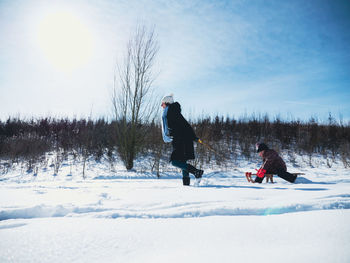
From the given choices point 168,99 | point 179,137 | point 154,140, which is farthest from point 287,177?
point 154,140

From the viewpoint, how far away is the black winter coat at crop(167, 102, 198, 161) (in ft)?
9.36

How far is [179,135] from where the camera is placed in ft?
9.44

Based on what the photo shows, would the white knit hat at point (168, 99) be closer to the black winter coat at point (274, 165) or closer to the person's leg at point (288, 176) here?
the black winter coat at point (274, 165)

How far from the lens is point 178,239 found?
83 centimetres

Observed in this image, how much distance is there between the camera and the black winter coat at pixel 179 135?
285 centimetres

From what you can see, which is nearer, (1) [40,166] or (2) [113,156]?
(1) [40,166]

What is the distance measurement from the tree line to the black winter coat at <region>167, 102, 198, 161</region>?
3.01 m

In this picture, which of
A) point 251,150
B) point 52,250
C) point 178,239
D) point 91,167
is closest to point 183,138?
point 178,239

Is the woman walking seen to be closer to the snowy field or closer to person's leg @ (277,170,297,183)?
the snowy field

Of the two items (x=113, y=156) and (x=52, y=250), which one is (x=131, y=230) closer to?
(x=52, y=250)

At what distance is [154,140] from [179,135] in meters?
4.50

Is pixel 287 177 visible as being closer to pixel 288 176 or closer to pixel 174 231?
pixel 288 176

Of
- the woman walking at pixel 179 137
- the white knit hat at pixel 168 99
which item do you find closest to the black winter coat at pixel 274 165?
the woman walking at pixel 179 137

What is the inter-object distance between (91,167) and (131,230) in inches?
258
